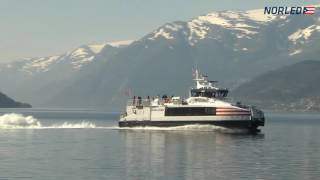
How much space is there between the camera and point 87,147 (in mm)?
105688

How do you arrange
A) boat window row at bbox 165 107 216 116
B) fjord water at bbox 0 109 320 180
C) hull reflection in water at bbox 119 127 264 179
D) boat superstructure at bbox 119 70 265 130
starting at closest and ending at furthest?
fjord water at bbox 0 109 320 180 → hull reflection in water at bbox 119 127 264 179 → boat superstructure at bbox 119 70 265 130 → boat window row at bbox 165 107 216 116

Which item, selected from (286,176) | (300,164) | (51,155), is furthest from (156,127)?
(286,176)

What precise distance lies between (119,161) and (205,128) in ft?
168

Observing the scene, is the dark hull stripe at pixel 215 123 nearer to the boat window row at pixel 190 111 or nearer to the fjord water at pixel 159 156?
the fjord water at pixel 159 156

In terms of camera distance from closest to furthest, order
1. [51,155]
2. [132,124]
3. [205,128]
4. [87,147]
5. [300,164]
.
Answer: [300,164] → [51,155] → [87,147] → [205,128] → [132,124]

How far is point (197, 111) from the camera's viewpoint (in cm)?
13550

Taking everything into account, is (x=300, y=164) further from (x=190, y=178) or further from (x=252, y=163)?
(x=190, y=178)

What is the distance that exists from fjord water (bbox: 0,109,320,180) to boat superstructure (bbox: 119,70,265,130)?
2215 millimetres

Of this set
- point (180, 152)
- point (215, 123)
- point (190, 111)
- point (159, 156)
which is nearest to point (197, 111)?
point (190, 111)

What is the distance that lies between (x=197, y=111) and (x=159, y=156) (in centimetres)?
4425

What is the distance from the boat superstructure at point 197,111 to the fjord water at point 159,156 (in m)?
2.21

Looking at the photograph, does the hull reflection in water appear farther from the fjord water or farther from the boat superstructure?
the boat superstructure

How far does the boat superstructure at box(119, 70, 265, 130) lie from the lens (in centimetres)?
13300

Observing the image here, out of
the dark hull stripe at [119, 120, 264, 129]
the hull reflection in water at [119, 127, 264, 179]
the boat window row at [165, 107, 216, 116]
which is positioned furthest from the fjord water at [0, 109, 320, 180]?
the boat window row at [165, 107, 216, 116]
